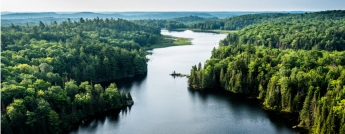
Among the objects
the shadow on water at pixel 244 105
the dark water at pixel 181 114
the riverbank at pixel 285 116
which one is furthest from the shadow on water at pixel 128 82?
the riverbank at pixel 285 116

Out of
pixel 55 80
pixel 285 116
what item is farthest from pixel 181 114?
pixel 55 80

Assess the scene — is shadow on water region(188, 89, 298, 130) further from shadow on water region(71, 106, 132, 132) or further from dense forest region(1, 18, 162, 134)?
dense forest region(1, 18, 162, 134)

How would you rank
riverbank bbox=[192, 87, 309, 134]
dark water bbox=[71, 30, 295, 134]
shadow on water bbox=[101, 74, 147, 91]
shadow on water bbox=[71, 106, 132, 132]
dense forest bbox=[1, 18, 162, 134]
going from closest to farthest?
1. dense forest bbox=[1, 18, 162, 134]
2. riverbank bbox=[192, 87, 309, 134]
3. dark water bbox=[71, 30, 295, 134]
4. shadow on water bbox=[71, 106, 132, 132]
5. shadow on water bbox=[101, 74, 147, 91]

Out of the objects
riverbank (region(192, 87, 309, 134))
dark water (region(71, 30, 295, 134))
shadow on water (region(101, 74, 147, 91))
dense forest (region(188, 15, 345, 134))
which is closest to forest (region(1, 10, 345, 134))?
dense forest (region(188, 15, 345, 134))

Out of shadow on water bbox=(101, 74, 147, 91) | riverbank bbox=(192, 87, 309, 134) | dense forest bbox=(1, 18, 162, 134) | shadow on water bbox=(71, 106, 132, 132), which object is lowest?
shadow on water bbox=(71, 106, 132, 132)

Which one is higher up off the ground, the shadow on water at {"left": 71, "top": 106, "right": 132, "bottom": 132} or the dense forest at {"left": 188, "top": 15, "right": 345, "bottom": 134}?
the dense forest at {"left": 188, "top": 15, "right": 345, "bottom": 134}

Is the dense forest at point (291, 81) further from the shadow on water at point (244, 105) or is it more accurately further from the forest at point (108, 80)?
the shadow on water at point (244, 105)

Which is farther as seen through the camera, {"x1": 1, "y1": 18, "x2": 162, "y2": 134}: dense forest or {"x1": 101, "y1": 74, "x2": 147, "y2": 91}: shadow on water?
{"x1": 101, "y1": 74, "x2": 147, "y2": 91}: shadow on water
